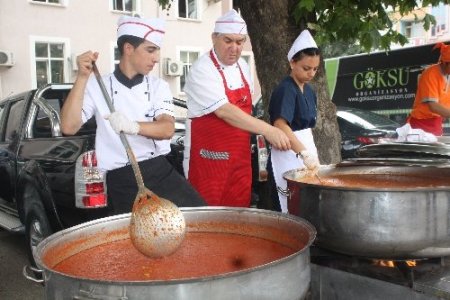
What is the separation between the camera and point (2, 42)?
54.3ft

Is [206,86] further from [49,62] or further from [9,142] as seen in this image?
[49,62]

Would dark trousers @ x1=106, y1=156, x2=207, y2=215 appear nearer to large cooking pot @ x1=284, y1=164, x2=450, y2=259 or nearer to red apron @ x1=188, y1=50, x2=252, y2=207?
red apron @ x1=188, y1=50, x2=252, y2=207

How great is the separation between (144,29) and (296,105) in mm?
1143

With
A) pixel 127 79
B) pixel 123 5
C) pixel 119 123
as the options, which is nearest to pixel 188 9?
pixel 123 5

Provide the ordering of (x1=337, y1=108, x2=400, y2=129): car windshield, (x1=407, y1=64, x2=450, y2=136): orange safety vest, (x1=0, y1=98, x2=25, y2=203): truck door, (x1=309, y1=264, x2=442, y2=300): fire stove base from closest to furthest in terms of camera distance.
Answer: (x1=309, y1=264, x2=442, y2=300): fire stove base < (x1=407, y1=64, x2=450, y2=136): orange safety vest < (x1=0, y1=98, x2=25, y2=203): truck door < (x1=337, y1=108, x2=400, y2=129): car windshield

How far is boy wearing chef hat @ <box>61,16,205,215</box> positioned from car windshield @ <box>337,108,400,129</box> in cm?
575

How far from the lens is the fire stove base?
6.17 ft

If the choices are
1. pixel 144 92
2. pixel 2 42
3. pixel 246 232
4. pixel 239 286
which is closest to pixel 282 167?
pixel 144 92

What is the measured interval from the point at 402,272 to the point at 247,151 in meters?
1.54

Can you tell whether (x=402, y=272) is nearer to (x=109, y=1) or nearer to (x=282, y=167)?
(x=282, y=167)

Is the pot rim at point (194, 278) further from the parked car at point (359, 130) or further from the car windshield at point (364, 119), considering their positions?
the car windshield at point (364, 119)

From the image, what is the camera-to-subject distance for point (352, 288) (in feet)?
6.60

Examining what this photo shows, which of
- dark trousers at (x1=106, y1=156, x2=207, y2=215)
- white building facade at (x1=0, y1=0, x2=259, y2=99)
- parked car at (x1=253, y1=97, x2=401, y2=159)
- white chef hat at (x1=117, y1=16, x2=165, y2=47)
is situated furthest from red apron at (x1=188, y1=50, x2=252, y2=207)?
white building facade at (x1=0, y1=0, x2=259, y2=99)

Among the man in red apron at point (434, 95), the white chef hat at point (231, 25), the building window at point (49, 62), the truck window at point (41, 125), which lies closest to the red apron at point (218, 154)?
the white chef hat at point (231, 25)
